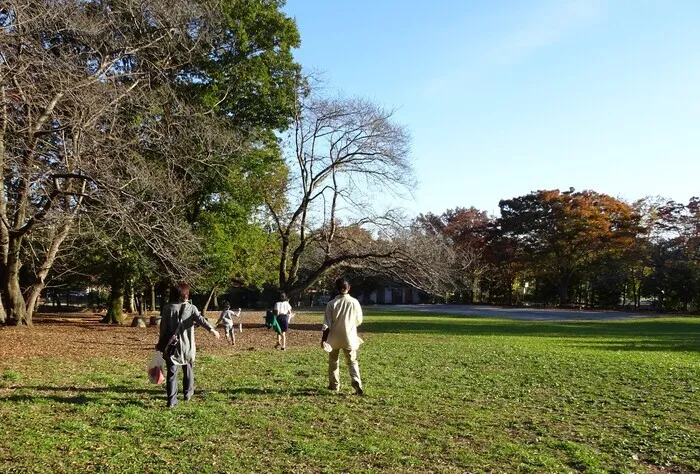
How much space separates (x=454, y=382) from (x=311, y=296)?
5224cm

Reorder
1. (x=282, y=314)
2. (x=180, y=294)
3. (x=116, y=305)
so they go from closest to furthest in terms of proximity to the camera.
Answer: (x=180, y=294), (x=282, y=314), (x=116, y=305)

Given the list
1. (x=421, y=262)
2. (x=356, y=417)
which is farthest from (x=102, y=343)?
(x=421, y=262)

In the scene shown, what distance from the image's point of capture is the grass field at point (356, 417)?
15.8 ft

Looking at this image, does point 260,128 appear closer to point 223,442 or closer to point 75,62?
point 75,62

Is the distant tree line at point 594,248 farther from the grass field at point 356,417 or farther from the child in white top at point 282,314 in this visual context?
the grass field at point 356,417

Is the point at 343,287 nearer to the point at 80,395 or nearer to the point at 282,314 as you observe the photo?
the point at 80,395

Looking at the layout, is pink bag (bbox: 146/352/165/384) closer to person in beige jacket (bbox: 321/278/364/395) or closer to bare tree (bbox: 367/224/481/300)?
person in beige jacket (bbox: 321/278/364/395)

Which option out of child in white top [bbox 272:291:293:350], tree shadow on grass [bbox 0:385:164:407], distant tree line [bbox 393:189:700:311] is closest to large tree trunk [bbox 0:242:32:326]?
child in white top [bbox 272:291:293:350]

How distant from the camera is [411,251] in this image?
20.0 m

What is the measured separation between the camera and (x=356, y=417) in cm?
631

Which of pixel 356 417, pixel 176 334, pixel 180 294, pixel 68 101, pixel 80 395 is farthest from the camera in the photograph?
pixel 68 101

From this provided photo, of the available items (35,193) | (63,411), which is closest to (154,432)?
(63,411)

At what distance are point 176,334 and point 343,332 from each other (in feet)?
6.83

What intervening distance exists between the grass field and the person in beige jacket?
0.92 feet
